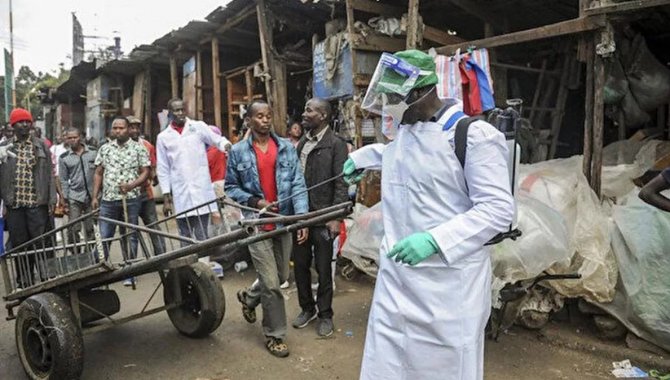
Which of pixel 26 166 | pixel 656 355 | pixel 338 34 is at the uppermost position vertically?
pixel 338 34

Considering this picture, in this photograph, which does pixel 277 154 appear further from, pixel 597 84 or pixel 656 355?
pixel 656 355

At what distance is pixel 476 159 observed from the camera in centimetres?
209

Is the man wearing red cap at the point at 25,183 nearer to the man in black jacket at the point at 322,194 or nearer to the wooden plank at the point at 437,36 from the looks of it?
the man in black jacket at the point at 322,194

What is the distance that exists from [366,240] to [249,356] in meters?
1.66

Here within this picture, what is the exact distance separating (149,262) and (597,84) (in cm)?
388

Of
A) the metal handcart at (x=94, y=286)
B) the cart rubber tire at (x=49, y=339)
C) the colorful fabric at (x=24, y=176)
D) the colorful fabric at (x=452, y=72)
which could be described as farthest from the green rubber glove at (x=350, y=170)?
the colorful fabric at (x=24, y=176)

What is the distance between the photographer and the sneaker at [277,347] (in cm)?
411

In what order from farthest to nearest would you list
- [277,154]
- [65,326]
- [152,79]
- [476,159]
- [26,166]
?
[152,79]
[26,166]
[277,154]
[65,326]
[476,159]

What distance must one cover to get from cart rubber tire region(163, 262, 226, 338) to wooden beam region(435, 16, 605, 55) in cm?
336

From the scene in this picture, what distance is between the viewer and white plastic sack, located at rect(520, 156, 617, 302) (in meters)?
4.16

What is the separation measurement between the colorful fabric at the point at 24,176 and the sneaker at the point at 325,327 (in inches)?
123

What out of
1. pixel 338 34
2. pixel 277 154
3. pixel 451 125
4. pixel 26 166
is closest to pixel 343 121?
pixel 338 34

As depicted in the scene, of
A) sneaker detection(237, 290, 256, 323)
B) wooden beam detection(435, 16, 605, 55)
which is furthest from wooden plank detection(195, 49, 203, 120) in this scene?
sneaker detection(237, 290, 256, 323)

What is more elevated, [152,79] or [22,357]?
[152,79]
